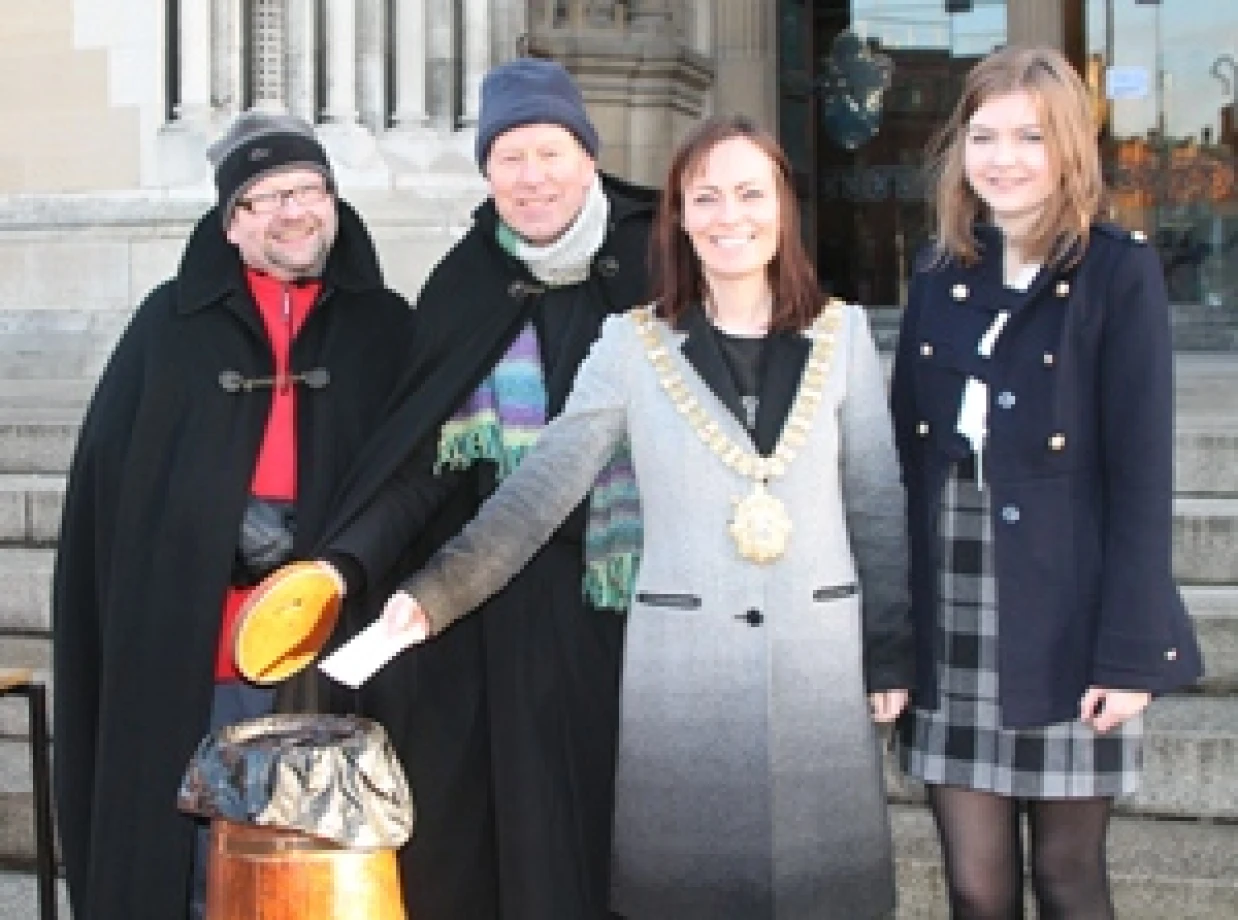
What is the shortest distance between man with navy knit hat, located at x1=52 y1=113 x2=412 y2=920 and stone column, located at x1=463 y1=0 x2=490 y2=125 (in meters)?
4.09

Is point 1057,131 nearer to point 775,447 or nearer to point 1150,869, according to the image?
point 775,447

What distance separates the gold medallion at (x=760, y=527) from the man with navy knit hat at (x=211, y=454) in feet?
2.74

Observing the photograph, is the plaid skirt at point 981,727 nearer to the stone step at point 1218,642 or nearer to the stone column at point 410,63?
the stone step at point 1218,642

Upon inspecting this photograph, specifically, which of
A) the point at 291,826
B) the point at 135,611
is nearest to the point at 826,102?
the point at 135,611

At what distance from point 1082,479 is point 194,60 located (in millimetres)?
5006

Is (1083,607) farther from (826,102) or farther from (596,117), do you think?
(826,102)

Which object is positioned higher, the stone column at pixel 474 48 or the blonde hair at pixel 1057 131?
the stone column at pixel 474 48

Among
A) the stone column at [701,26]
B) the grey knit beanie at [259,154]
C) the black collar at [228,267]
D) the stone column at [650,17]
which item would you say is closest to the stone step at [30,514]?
the black collar at [228,267]

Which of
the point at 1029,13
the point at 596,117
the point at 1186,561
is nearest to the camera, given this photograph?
the point at 1186,561

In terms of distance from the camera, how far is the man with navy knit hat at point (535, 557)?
3.19m

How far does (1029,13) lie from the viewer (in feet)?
34.3

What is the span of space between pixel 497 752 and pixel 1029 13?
27.0 feet

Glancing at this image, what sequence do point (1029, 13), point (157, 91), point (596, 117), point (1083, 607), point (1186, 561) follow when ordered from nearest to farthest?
point (1083, 607) < point (1186, 561) < point (157, 91) < point (596, 117) < point (1029, 13)

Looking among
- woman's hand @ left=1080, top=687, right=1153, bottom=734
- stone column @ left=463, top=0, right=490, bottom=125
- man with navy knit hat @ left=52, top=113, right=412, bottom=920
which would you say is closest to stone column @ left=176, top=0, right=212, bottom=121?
stone column @ left=463, top=0, right=490, bottom=125
